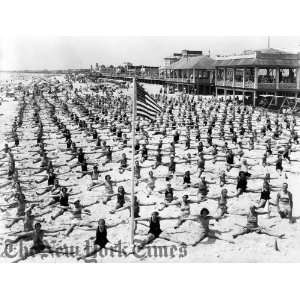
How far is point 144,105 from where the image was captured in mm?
11188

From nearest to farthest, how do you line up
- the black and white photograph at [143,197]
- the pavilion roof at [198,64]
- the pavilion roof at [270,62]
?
the black and white photograph at [143,197] < the pavilion roof at [270,62] < the pavilion roof at [198,64]

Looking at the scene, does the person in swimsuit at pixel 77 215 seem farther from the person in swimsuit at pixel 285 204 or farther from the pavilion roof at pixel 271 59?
the pavilion roof at pixel 271 59

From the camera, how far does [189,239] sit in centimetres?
1107

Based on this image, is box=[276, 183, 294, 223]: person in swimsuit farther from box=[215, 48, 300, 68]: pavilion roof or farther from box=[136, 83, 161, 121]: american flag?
box=[215, 48, 300, 68]: pavilion roof

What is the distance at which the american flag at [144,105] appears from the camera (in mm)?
10931

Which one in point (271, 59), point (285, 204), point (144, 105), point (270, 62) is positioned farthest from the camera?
point (271, 59)

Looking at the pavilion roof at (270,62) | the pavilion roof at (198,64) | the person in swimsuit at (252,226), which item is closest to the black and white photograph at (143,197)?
the person in swimsuit at (252,226)

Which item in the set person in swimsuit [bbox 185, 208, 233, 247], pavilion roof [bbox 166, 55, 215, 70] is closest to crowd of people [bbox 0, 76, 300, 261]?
person in swimsuit [bbox 185, 208, 233, 247]

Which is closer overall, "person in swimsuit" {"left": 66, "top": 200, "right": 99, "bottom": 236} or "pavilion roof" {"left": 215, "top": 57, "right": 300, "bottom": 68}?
"person in swimsuit" {"left": 66, "top": 200, "right": 99, "bottom": 236}

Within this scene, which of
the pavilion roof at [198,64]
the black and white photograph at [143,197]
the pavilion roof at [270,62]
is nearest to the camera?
the black and white photograph at [143,197]

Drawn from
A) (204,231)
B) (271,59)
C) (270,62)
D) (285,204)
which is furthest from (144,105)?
(271,59)

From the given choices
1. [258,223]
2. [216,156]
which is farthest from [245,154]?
[258,223]

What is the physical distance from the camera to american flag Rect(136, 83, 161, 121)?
35.9 ft

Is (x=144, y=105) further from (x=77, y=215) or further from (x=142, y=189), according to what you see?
(x=142, y=189)
